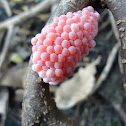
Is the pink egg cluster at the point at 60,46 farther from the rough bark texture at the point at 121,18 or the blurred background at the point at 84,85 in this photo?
the blurred background at the point at 84,85

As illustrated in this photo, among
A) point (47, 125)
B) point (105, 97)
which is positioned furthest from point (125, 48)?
point (105, 97)

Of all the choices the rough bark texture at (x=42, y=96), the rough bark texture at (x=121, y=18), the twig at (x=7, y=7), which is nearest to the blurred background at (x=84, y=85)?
the twig at (x=7, y=7)

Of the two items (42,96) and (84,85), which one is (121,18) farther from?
(84,85)

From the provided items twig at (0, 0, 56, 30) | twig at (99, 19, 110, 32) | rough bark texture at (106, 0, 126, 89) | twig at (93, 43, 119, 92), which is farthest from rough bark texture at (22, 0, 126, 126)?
twig at (0, 0, 56, 30)

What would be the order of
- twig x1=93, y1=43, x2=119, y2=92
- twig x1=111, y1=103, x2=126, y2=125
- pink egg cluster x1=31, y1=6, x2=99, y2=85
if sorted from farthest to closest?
twig x1=93, y1=43, x2=119, y2=92 → twig x1=111, y1=103, x2=126, y2=125 → pink egg cluster x1=31, y1=6, x2=99, y2=85

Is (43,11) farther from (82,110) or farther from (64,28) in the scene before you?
(64,28)

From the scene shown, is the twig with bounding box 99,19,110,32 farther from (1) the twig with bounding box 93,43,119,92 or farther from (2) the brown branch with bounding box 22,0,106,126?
(2) the brown branch with bounding box 22,0,106,126

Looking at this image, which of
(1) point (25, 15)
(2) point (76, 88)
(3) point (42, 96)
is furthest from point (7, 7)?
(3) point (42, 96)
